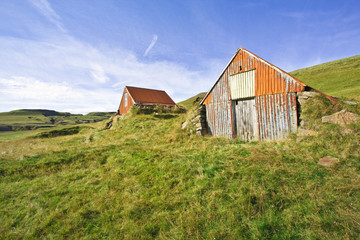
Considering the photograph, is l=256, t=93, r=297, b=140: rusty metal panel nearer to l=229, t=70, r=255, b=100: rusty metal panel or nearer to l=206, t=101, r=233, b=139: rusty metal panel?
l=229, t=70, r=255, b=100: rusty metal panel

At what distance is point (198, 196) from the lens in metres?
5.05

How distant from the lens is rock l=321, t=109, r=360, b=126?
25.0 feet

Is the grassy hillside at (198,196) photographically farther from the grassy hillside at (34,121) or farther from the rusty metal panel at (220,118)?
the grassy hillside at (34,121)

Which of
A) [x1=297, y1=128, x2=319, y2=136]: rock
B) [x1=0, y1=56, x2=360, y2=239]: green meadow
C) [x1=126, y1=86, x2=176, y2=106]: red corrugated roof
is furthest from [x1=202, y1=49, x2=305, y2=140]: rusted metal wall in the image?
[x1=126, y1=86, x2=176, y2=106]: red corrugated roof

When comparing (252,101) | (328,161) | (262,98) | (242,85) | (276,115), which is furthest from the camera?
(242,85)

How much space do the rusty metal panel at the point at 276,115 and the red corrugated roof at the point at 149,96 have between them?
23.7 meters

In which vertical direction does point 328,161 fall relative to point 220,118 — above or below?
below

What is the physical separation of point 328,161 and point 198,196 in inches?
202

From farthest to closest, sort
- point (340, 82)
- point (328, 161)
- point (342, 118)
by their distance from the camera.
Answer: point (340, 82), point (342, 118), point (328, 161)

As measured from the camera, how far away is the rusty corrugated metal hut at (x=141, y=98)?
30.4 m

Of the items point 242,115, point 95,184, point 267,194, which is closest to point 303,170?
point 267,194

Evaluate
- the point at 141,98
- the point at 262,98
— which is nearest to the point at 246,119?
the point at 262,98

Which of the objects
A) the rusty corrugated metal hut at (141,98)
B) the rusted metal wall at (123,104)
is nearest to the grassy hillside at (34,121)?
the rusted metal wall at (123,104)

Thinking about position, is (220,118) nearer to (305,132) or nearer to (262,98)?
(262,98)
